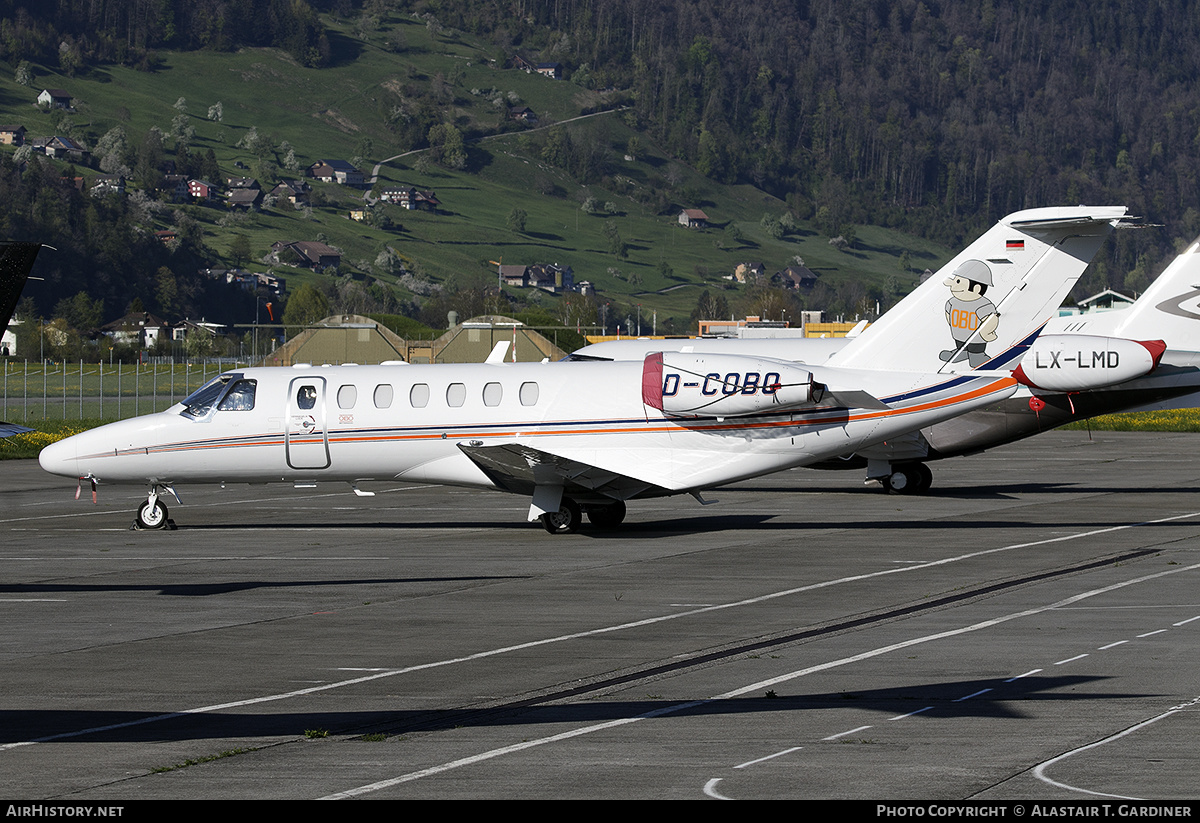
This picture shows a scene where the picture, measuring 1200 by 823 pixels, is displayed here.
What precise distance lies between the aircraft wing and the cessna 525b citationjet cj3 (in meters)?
0.04

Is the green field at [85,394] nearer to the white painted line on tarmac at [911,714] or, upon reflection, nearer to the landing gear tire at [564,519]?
the landing gear tire at [564,519]

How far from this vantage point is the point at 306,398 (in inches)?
1049

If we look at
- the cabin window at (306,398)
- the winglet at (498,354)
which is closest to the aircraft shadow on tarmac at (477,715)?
the cabin window at (306,398)

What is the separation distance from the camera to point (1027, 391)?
106ft

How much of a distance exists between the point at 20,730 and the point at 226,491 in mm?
26974

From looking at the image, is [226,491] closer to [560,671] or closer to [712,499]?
[712,499]

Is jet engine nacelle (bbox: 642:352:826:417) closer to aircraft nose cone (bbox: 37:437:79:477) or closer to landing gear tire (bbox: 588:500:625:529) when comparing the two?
landing gear tire (bbox: 588:500:625:529)

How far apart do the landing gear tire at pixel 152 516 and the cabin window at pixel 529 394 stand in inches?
295

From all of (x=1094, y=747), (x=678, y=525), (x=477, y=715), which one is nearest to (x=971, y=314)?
(x=678, y=525)

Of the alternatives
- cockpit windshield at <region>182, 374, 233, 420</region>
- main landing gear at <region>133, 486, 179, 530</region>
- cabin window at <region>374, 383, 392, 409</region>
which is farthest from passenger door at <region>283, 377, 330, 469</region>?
main landing gear at <region>133, 486, 179, 530</region>

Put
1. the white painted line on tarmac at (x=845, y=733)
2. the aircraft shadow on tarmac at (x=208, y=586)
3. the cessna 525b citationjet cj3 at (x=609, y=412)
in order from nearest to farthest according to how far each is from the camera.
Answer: the white painted line on tarmac at (x=845, y=733) < the aircraft shadow on tarmac at (x=208, y=586) < the cessna 525b citationjet cj3 at (x=609, y=412)

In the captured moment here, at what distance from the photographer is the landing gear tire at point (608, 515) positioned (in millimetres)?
26172

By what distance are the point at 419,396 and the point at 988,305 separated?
10.7 metres
